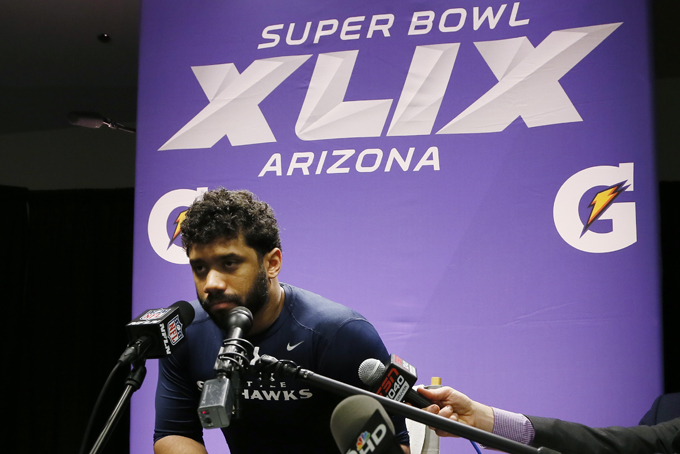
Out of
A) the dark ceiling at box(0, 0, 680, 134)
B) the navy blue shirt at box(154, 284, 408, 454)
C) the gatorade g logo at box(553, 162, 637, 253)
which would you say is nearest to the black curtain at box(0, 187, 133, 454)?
the dark ceiling at box(0, 0, 680, 134)

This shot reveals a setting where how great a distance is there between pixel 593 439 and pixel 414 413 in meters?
0.72

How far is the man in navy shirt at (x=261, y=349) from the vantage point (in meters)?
1.95

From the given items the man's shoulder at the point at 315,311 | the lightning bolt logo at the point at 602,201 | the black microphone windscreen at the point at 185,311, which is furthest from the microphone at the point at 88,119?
the lightning bolt logo at the point at 602,201

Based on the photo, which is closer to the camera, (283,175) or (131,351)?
(131,351)

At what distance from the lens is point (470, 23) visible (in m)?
3.06

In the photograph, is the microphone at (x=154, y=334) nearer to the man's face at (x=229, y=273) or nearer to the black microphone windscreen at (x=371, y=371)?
the man's face at (x=229, y=273)

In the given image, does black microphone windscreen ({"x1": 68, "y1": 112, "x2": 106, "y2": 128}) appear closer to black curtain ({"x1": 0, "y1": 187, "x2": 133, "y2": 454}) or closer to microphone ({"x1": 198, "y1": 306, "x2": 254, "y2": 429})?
black curtain ({"x1": 0, "y1": 187, "x2": 133, "y2": 454})

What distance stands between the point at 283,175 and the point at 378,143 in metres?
0.54

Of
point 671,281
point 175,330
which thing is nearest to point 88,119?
point 175,330

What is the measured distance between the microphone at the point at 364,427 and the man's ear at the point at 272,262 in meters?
1.04

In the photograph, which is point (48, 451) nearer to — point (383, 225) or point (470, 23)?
point (383, 225)

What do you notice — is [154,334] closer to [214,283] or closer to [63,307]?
[214,283]

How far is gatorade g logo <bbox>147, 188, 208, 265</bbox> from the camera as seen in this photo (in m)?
3.29

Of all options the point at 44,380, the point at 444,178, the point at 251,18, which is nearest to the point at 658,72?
the point at 444,178
